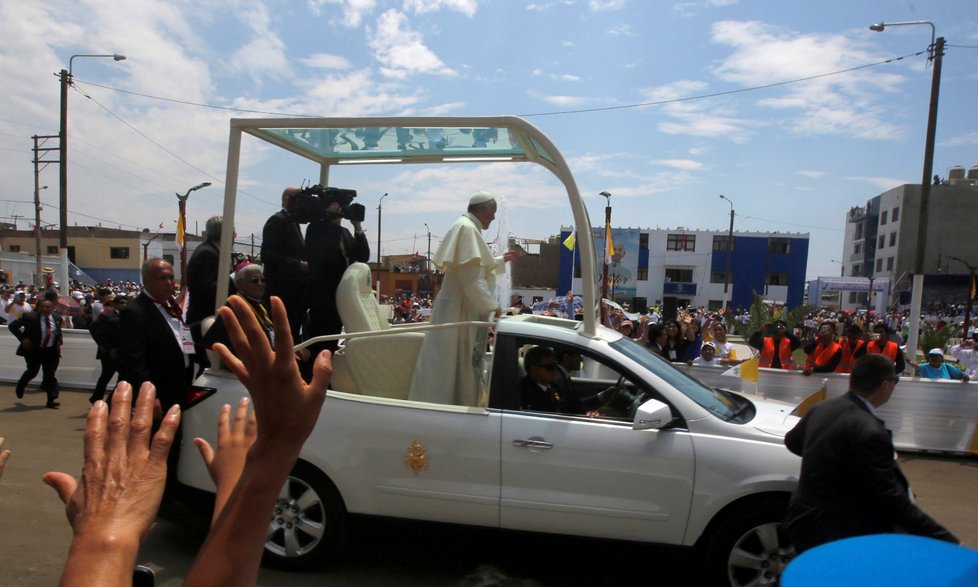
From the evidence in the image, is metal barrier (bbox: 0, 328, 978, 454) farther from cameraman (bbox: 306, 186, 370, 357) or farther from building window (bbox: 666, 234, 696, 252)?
building window (bbox: 666, 234, 696, 252)

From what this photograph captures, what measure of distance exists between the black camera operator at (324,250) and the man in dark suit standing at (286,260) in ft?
0.23

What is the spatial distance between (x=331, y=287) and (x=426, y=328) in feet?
4.36

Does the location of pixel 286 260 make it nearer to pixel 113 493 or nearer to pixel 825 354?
pixel 113 493

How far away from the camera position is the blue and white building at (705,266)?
191ft

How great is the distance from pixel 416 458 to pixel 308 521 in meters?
0.83

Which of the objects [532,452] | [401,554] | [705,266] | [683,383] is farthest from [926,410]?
[705,266]

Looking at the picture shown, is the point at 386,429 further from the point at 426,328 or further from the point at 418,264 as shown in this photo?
the point at 418,264

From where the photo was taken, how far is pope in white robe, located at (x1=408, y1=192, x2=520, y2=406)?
414 cm

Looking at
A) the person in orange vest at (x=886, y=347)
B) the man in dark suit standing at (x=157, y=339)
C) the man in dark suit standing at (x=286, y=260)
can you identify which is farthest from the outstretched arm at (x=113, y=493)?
the person in orange vest at (x=886, y=347)

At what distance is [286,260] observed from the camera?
4785 mm

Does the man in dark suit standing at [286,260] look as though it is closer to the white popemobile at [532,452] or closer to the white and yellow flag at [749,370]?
the white popemobile at [532,452]

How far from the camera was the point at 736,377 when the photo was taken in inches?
300

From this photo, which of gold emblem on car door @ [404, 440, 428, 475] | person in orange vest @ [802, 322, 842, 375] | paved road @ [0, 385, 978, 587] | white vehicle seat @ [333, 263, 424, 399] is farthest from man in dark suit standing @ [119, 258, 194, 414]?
person in orange vest @ [802, 322, 842, 375]

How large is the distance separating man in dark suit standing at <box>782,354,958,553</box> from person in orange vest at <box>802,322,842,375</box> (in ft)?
17.3
